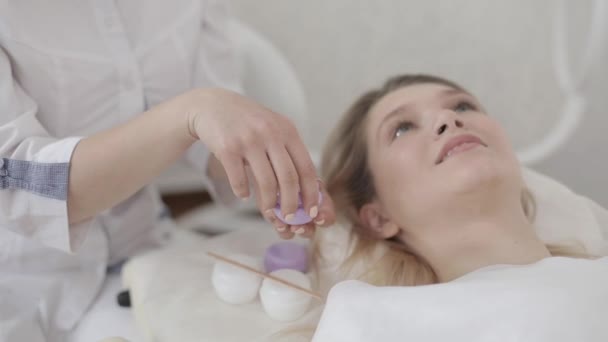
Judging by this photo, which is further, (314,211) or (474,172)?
(474,172)

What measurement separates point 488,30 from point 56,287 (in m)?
1.22

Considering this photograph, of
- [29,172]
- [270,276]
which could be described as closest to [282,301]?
[270,276]

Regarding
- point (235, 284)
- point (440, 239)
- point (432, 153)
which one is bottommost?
point (235, 284)

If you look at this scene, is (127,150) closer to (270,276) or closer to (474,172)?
→ (270,276)

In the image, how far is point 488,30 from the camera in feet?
5.30

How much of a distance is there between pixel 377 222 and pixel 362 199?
6cm

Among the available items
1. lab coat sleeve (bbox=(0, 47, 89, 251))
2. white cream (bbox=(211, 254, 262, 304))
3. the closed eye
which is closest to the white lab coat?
lab coat sleeve (bbox=(0, 47, 89, 251))

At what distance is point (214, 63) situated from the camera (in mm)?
1100

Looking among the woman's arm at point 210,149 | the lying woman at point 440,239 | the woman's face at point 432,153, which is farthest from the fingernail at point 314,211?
the woman's face at point 432,153

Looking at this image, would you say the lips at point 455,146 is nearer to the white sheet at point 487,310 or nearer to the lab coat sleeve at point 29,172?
the white sheet at point 487,310

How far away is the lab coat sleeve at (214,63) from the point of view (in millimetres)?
1063

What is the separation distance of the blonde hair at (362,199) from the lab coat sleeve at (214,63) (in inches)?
8.3

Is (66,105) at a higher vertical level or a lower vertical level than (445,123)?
lower

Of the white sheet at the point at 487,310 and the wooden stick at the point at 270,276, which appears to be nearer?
the white sheet at the point at 487,310
